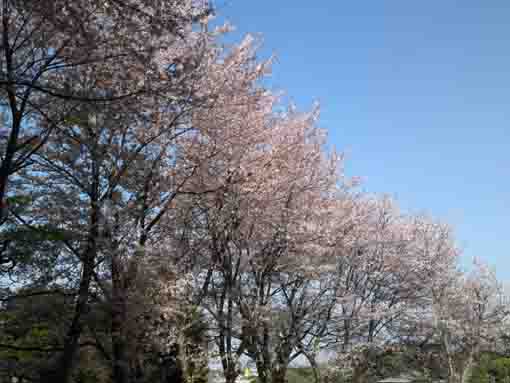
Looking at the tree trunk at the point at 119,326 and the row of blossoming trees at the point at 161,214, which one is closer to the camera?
the row of blossoming trees at the point at 161,214

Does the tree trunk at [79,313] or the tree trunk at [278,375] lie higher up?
the tree trunk at [79,313]

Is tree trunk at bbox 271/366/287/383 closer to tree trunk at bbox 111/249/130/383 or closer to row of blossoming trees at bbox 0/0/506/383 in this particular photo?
row of blossoming trees at bbox 0/0/506/383

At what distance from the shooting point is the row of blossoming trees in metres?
7.89

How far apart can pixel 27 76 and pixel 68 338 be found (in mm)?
4702

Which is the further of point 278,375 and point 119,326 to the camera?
point 278,375

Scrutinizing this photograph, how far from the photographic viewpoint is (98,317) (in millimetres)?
9180

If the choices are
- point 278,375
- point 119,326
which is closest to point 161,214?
point 119,326

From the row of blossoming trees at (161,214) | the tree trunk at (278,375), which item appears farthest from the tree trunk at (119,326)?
the tree trunk at (278,375)

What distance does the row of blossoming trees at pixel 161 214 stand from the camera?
789cm

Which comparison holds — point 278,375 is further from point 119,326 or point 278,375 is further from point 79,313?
point 79,313

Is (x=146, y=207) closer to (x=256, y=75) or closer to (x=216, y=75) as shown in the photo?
Answer: (x=216, y=75)

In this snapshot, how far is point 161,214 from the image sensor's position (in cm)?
1045

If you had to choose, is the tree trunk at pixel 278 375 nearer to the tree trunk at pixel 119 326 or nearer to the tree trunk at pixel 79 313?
the tree trunk at pixel 119 326

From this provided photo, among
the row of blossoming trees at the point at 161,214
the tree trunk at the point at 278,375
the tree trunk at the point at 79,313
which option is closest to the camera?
the row of blossoming trees at the point at 161,214
